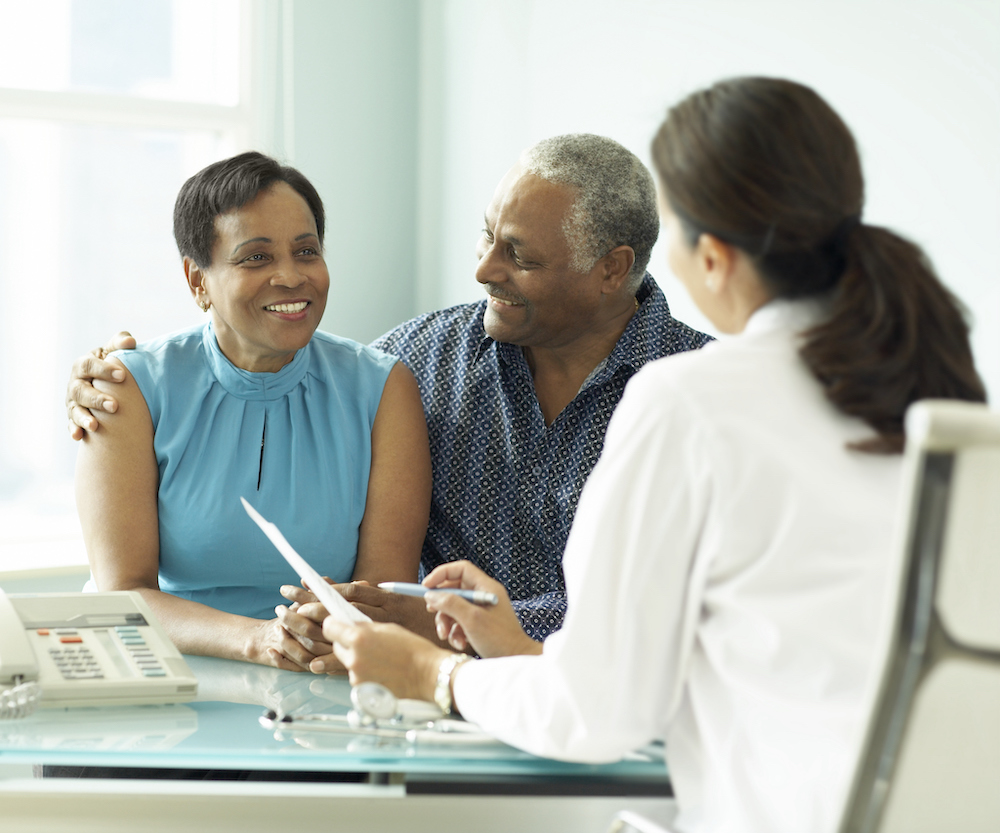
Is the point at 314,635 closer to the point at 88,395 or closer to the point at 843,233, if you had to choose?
the point at 88,395

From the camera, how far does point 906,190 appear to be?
183 cm

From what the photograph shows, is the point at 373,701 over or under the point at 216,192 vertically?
under

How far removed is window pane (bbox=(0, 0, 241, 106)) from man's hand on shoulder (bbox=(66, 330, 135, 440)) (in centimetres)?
205

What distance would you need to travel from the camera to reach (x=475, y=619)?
1309 mm

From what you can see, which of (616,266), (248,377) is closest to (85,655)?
(248,377)

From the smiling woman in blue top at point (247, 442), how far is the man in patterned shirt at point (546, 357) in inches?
5.9

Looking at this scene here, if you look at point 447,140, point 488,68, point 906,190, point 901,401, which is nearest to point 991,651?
point 901,401

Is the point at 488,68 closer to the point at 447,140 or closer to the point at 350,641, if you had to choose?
the point at 447,140

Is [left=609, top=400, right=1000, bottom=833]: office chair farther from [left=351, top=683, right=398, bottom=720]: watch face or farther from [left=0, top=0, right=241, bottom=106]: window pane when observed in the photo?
[left=0, top=0, right=241, bottom=106]: window pane

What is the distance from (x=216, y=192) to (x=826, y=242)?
1203 mm

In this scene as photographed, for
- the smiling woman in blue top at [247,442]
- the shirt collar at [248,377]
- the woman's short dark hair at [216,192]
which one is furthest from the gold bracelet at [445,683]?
the woman's short dark hair at [216,192]

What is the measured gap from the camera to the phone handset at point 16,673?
46.8 inches

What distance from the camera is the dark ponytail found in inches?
37.7

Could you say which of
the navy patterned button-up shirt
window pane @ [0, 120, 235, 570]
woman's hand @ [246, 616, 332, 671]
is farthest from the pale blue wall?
woman's hand @ [246, 616, 332, 671]
